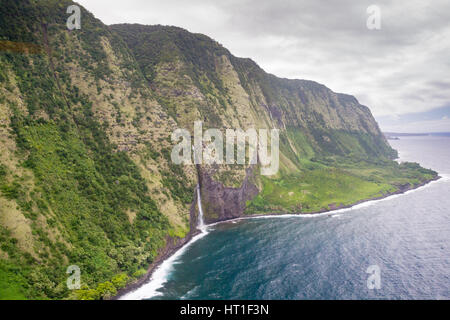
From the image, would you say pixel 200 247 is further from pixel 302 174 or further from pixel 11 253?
pixel 302 174

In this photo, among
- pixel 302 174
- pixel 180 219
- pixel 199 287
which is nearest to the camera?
pixel 199 287

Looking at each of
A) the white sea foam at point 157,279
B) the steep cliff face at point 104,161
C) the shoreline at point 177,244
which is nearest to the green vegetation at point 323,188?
the steep cliff face at point 104,161

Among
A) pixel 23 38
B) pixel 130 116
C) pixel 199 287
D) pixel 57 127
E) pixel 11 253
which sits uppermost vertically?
pixel 23 38

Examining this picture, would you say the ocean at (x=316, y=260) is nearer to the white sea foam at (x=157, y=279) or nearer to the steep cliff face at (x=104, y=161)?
the white sea foam at (x=157, y=279)

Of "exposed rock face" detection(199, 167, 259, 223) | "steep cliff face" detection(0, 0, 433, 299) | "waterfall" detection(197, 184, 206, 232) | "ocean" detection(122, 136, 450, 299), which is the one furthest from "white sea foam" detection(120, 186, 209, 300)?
"exposed rock face" detection(199, 167, 259, 223)

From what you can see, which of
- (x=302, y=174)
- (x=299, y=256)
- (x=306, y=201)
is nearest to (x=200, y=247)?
(x=299, y=256)

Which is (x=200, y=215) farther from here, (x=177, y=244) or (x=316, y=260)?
(x=316, y=260)
